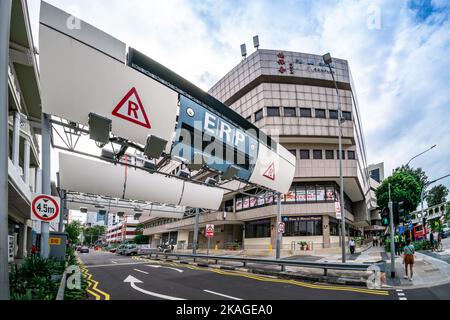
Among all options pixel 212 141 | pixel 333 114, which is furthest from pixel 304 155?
pixel 212 141

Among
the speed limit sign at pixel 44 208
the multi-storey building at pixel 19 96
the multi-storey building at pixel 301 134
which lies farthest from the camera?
the multi-storey building at pixel 301 134

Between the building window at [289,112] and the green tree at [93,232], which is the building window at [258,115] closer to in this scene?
the building window at [289,112]

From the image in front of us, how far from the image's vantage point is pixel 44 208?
24.8 feet

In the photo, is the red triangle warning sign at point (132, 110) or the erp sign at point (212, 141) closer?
the red triangle warning sign at point (132, 110)

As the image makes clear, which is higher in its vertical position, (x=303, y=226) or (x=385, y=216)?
(x=385, y=216)

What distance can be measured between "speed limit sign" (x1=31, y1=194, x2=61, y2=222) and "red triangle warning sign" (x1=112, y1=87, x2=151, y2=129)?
128 inches

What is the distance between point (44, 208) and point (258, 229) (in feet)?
106

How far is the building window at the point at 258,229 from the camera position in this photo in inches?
1423

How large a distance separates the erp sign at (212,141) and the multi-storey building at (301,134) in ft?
61.5

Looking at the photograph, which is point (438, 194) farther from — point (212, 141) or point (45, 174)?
point (45, 174)

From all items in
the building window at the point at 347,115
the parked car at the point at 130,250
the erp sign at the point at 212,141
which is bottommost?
the parked car at the point at 130,250

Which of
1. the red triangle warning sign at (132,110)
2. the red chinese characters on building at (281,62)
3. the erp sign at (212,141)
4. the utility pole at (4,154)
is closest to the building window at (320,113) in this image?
the red chinese characters on building at (281,62)

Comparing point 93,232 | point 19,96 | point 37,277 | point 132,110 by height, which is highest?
point 19,96

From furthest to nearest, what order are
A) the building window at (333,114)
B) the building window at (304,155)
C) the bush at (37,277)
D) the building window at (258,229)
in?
the building window at (258,229) < the building window at (333,114) < the building window at (304,155) < the bush at (37,277)
